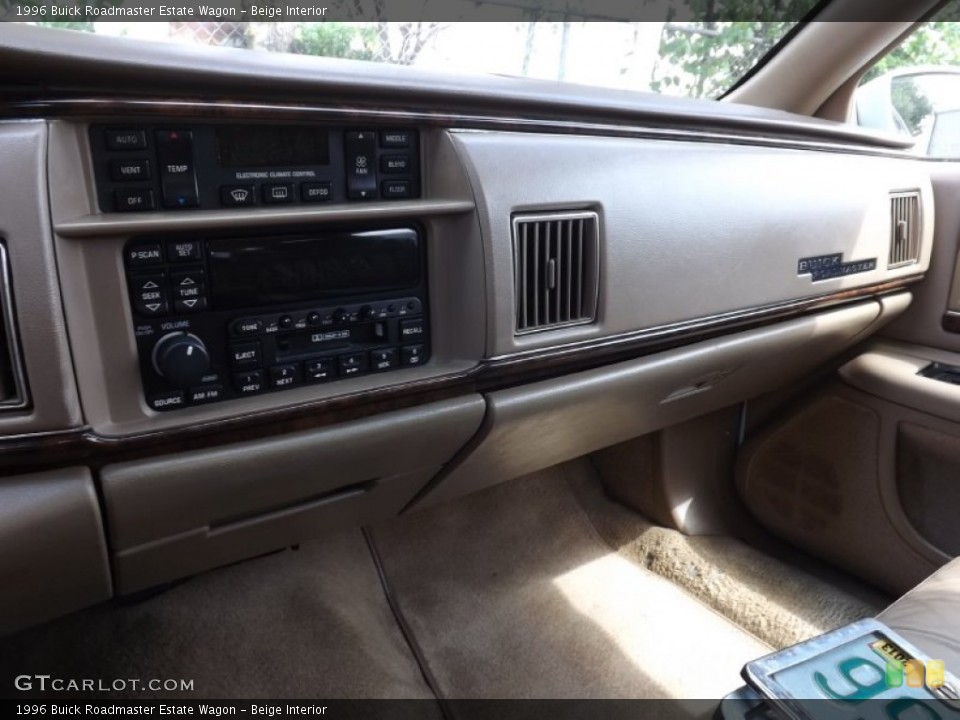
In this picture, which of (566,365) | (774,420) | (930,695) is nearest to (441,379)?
(566,365)

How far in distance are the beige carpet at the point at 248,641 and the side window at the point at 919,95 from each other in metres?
1.94

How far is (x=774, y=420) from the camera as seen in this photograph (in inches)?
82.7

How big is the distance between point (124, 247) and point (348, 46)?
0.64 metres

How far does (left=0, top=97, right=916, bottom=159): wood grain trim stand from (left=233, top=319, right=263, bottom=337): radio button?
0.77ft

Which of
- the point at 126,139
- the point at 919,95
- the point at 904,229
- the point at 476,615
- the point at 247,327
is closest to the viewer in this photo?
the point at 126,139

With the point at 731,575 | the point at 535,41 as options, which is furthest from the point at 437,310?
the point at 731,575

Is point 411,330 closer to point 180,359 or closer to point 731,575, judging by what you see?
point 180,359

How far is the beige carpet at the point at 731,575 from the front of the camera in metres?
1.73

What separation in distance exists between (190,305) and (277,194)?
0.54ft

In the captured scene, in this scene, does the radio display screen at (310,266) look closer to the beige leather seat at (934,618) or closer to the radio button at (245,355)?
the radio button at (245,355)

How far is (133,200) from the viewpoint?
0.77 metres

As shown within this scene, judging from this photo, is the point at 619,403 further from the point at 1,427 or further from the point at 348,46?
the point at 1,427

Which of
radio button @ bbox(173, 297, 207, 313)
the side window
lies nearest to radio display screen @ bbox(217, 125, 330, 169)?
radio button @ bbox(173, 297, 207, 313)

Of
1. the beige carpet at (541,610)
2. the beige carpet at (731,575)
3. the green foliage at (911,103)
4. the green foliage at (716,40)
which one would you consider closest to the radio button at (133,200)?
the beige carpet at (541,610)
